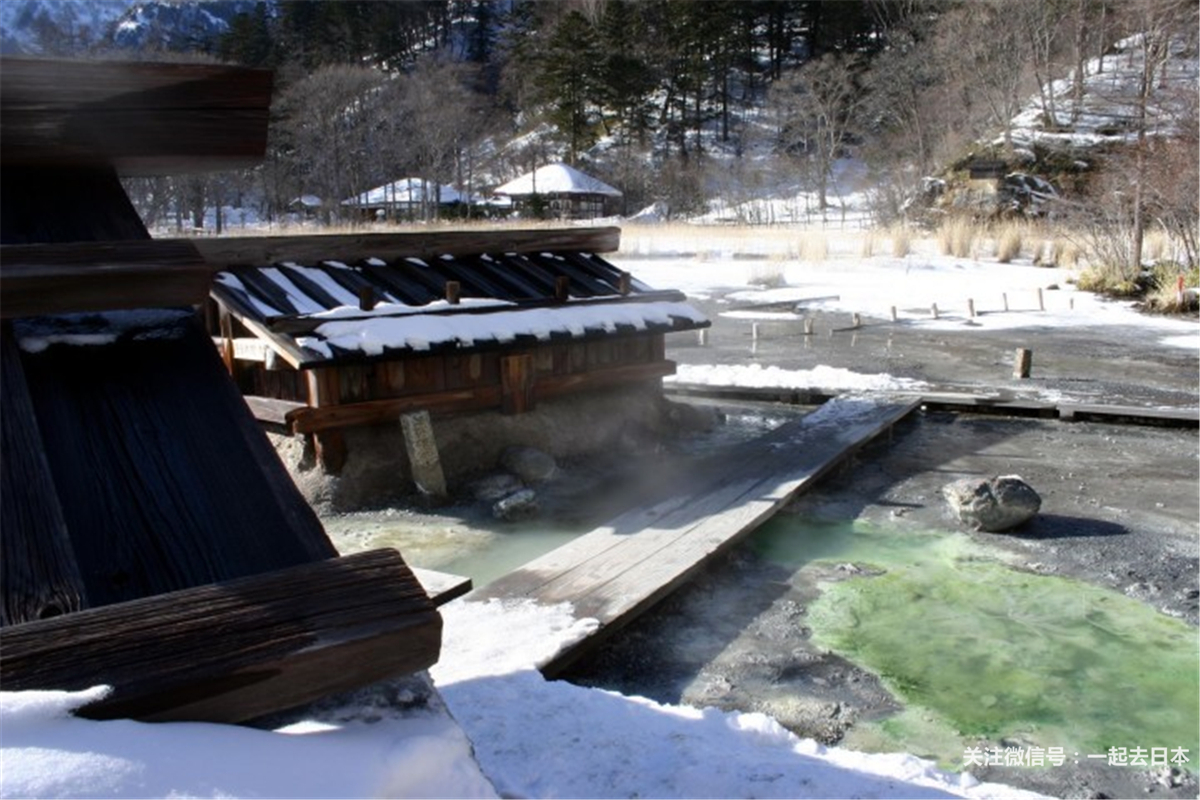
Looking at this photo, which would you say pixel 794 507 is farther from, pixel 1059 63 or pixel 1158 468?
pixel 1059 63

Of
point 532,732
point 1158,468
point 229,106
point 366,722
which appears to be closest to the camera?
point 366,722

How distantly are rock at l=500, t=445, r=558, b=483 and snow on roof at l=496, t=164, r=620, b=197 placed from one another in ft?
115

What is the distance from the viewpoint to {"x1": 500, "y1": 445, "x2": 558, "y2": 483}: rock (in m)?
7.64

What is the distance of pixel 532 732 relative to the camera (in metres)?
3.37

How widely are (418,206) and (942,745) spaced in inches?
1611

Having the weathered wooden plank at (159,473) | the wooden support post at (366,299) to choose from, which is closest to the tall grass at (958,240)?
the wooden support post at (366,299)

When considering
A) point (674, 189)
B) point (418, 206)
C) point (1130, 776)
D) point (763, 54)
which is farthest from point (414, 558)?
point (763, 54)

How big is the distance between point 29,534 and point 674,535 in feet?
16.1

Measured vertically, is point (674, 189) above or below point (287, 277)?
above

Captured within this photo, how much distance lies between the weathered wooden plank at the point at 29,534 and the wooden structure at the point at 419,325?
527cm

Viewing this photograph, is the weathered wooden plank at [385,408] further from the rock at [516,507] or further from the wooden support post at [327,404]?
the rock at [516,507]

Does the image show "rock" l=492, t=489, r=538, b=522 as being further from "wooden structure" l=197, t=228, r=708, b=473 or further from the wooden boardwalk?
"wooden structure" l=197, t=228, r=708, b=473

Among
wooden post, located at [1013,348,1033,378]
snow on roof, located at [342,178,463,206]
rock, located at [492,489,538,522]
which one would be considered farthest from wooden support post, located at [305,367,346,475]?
snow on roof, located at [342,178,463,206]

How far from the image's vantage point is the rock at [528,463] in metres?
7.64
